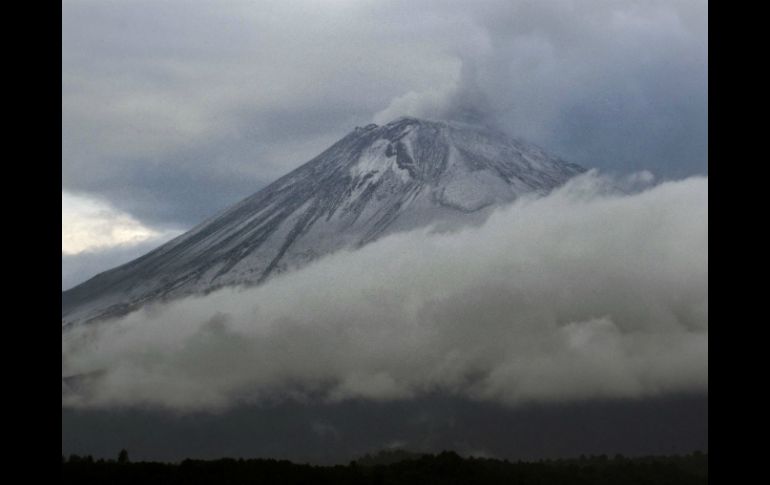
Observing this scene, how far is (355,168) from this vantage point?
10762cm

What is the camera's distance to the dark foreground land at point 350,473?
160ft

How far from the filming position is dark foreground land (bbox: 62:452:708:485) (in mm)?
48719

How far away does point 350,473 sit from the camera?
5109 centimetres
